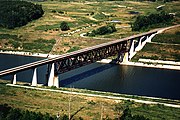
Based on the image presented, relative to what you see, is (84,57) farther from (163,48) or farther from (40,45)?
(40,45)

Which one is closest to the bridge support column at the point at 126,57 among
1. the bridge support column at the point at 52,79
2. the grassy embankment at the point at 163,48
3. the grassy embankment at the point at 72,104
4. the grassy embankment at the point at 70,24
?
the grassy embankment at the point at 163,48

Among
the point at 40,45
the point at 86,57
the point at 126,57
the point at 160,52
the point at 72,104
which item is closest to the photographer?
the point at 72,104

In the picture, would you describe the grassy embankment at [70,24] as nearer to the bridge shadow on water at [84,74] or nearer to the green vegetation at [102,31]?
the green vegetation at [102,31]

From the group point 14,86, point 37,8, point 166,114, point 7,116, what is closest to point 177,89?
point 166,114

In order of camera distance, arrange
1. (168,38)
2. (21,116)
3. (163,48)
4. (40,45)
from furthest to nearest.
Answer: (40,45)
(168,38)
(163,48)
(21,116)

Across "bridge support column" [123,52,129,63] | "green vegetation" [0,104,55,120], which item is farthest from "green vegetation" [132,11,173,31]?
"green vegetation" [0,104,55,120]

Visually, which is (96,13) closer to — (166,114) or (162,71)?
(162,71)

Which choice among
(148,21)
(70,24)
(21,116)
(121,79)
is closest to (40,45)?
(70,24)
